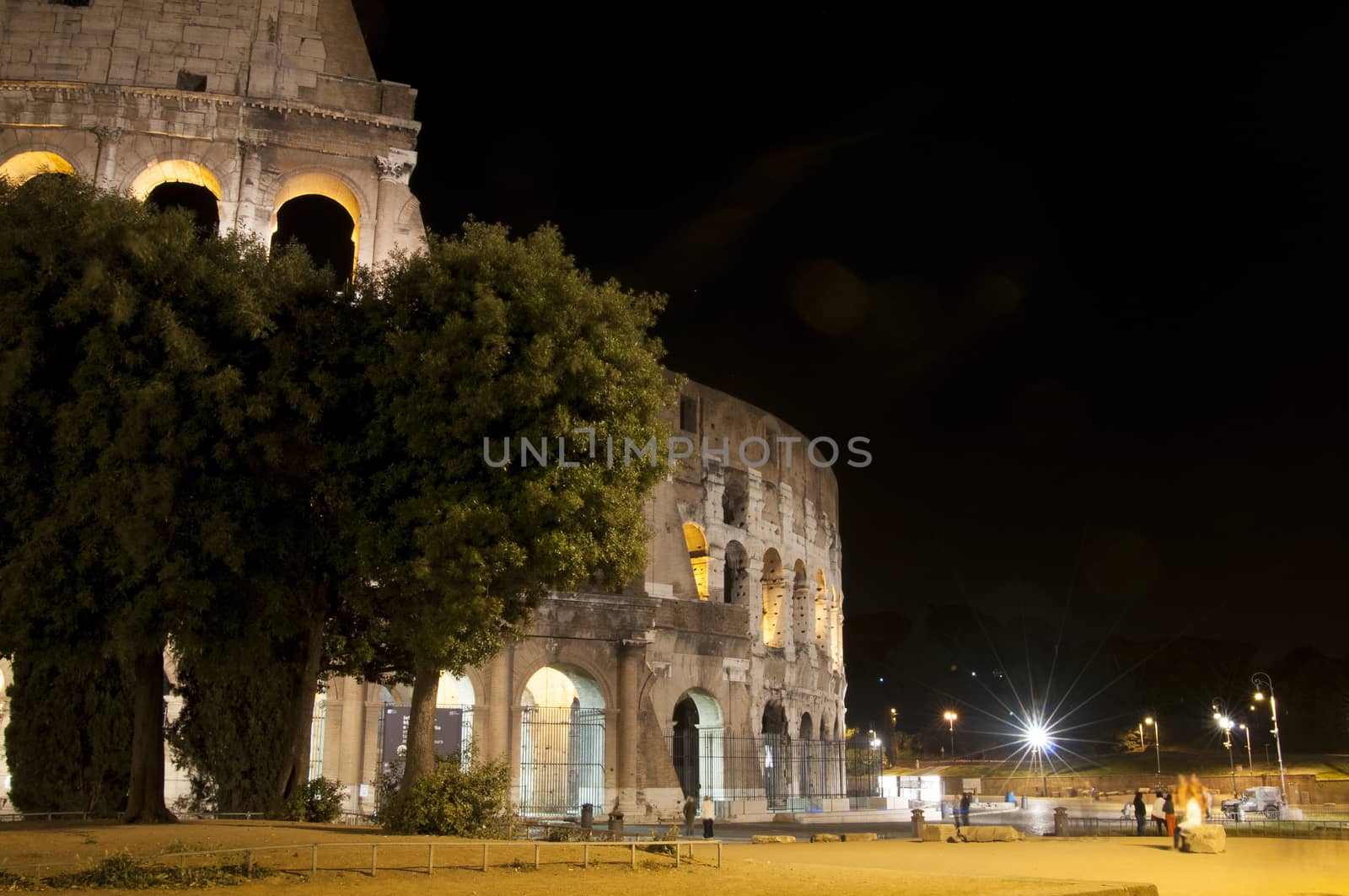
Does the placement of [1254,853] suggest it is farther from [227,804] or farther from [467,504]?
[227,804]

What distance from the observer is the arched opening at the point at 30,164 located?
19.4m

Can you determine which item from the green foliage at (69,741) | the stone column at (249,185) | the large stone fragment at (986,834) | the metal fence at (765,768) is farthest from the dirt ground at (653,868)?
the stone column at (249,185)

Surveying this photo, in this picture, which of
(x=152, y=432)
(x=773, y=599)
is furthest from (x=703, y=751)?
(x=152, y=432)

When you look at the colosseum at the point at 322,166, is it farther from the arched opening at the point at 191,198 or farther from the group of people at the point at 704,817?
the group of people at the point at 704,817

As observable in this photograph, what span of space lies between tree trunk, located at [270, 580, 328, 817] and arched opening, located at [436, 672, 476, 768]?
54.4 inches

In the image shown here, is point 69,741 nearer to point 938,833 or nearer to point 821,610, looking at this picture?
point 938,833

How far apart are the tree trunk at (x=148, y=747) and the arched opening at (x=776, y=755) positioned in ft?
47.6

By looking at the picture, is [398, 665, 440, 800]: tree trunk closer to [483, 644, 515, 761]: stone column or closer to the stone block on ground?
the stone block on ground

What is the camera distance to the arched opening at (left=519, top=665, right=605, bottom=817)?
20.6 metres

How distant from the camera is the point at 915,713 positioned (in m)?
67.3

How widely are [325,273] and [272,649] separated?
168 inches

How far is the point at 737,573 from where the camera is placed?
1135 inches

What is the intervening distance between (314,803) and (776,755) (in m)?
15.6

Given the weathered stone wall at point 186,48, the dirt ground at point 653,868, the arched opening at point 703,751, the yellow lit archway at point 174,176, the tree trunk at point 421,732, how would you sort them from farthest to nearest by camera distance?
1. the arched opening at point 703,751
2. the weathered stone wall at point 186,48
3. the yellow lit archway at point 174,176
4. the tree trunk at point 421,732
5. the dirt ground at point 653,868
